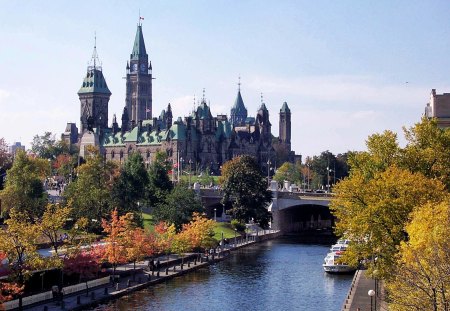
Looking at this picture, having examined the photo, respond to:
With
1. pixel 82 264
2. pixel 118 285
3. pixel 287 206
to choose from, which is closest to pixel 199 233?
pixel 118 285

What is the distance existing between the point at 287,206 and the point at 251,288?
2350 inches

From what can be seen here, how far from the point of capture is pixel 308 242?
11794cm

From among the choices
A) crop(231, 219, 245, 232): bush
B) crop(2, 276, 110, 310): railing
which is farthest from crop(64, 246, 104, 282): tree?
crop(231, 219, 245, 232): bush

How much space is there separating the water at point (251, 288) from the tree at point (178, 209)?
8440 millimetres

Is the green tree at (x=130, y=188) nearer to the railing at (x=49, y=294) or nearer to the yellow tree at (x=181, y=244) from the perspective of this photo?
the yellow tree at (x=181, y=244)

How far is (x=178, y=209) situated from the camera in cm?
9988

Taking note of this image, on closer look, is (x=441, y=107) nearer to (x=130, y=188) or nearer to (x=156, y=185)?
(x=130, y=188)

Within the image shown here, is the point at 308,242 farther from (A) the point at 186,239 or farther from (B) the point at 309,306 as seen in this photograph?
(B) the point at 309,306

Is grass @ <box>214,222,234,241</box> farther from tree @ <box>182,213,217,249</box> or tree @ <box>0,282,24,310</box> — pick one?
tree @ <box>0,282,24,310</box>

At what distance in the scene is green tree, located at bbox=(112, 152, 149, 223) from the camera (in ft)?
361

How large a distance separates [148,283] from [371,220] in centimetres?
2291

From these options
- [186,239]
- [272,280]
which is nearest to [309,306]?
[272,280]

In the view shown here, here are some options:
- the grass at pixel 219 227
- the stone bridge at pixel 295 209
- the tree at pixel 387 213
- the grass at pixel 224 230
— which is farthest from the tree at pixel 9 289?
the stone bridge at pixel 295 209

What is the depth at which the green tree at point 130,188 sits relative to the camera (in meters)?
110
